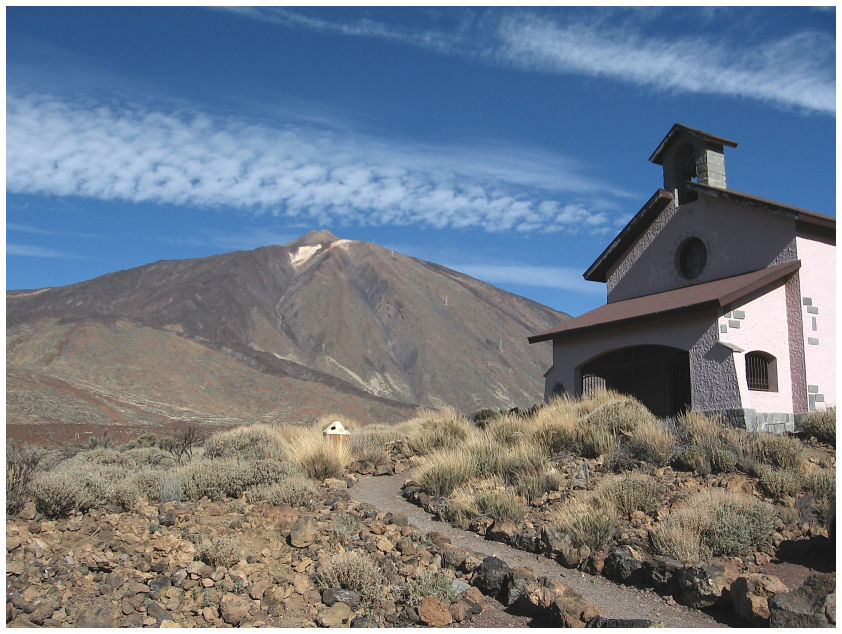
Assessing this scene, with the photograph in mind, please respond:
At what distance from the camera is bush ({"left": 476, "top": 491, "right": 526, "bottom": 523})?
1048 centimetres

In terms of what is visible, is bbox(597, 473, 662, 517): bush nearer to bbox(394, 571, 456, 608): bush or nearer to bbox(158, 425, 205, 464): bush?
bbox(394, 571, 456, 608): bush

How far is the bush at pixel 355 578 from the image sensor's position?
306 inches

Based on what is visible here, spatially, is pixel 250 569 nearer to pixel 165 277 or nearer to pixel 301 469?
pixel 301 469

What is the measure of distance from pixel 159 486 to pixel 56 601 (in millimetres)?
3996

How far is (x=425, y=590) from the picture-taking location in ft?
25.6

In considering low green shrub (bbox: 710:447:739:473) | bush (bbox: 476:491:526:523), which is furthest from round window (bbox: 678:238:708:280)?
bush (bbox: 476:491:526:523)

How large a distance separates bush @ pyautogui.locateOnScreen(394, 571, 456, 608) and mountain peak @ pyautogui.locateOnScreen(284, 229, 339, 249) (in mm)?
111404

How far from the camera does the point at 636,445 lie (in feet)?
41.7

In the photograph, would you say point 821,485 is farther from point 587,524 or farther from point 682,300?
point 682,300

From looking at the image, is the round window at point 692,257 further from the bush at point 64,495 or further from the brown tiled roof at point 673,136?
the bush at point 64,495

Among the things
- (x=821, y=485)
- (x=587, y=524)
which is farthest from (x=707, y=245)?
(x=587, y=524)

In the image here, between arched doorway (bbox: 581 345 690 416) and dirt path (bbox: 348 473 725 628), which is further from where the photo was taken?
arched doorway (bbox: 581 345 690 416)

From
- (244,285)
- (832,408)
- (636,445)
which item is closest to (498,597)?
(636,445)

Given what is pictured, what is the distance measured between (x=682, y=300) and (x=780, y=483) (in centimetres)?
715
